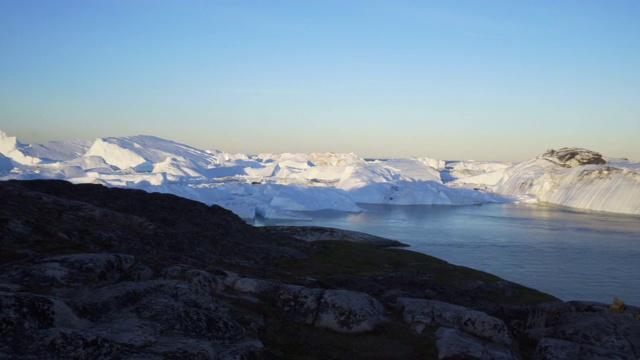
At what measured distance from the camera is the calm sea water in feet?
106

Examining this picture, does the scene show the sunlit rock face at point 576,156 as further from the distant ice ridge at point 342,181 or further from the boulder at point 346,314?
the boulder at point 346,314

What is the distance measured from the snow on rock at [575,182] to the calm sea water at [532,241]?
7.77 metres

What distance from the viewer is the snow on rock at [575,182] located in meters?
86.9

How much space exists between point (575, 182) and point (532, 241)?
58.1 m

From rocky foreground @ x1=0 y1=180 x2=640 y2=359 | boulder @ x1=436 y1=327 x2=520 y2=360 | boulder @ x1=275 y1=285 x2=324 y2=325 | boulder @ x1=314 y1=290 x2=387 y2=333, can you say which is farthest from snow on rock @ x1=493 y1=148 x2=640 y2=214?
boulder @ x1=275 y1=285 x2=324 y2=325

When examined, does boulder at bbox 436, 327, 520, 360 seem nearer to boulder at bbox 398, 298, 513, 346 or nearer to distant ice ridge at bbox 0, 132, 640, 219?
boulder at bbox 398, 298, 513, 346

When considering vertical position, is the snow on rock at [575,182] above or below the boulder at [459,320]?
above

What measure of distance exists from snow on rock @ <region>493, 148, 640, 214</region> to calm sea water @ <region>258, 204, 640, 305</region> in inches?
306

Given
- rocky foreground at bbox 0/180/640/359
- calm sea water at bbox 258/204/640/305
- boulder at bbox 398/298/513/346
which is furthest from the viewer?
calm sea water at bbox 258/204/640/305

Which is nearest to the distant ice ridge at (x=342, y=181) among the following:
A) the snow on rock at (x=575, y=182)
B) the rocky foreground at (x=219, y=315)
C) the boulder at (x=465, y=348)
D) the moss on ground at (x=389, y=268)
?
the snow on rock at (x=575, y=182)

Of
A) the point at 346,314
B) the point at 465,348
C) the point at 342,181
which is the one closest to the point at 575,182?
the point at 342,181

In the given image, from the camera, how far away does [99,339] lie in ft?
23.3

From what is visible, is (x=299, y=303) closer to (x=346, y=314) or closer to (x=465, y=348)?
(x=346, y=314)

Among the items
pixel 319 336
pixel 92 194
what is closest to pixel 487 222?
pixel 92 194
